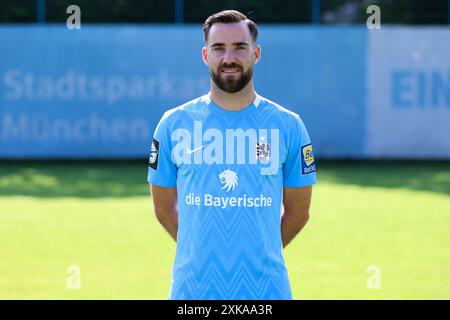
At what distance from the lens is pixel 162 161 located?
13.1 ft

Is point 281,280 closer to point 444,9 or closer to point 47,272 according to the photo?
point 47,272

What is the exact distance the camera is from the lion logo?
12.5ft

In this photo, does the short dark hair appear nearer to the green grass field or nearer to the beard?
the beard

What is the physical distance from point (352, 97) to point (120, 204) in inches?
326

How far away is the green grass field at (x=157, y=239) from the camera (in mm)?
8023

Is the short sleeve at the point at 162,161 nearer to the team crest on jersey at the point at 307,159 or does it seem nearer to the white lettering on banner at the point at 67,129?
the team crest on jersey at the point at 307,159

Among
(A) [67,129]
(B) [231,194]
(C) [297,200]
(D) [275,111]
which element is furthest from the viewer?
(A) [67,129]

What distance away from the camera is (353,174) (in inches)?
685

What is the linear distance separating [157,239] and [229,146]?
6677 mm

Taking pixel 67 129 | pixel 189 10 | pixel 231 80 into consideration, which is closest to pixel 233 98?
pixel 231 80

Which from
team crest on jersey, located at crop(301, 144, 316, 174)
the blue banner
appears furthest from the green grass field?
team crest on jersey, located at crop(301, 144, 316, 174)

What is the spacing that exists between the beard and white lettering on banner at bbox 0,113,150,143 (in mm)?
16165

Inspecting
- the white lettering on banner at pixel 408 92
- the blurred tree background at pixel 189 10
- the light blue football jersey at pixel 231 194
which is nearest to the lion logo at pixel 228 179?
the light blue football jersey at pixel 231 194

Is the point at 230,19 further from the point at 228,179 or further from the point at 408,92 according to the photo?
the point at 408,92
